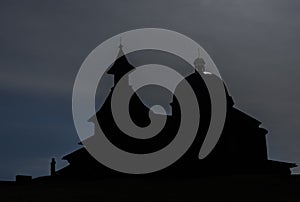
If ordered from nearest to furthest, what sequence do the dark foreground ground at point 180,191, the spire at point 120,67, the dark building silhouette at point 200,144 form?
the dark foreground ground at point 180,191 < the dark building silhouette at point 200,144 < the spire at point 120,67

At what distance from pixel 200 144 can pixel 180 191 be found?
48.3 ft

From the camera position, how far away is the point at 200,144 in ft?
115

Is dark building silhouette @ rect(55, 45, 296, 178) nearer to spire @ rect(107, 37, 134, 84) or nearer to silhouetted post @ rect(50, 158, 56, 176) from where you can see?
spire @ rect(107, 37, 134, 84)

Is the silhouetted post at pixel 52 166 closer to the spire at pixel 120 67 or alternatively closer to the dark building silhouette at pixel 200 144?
the dark building silhouette at pixel 200 144

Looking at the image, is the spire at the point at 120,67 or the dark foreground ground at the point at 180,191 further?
the spire at the point at 120,67

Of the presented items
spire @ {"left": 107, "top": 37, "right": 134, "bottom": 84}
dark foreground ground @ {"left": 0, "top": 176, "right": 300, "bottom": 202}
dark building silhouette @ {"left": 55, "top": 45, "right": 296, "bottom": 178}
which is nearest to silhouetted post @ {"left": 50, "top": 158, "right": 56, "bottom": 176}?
dark building silhouette @ {"left": 55, "top": 45, "right": 296, "bottom": 178}

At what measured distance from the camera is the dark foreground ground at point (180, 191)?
18.6 metres

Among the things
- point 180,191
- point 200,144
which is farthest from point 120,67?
point 180,191

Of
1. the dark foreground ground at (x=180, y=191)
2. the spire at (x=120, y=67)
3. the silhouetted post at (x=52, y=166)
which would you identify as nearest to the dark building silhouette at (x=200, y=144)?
the spire at (x=120, y=67)

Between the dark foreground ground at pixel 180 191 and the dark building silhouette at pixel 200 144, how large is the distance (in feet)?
34.2

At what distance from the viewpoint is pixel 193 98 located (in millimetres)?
35688

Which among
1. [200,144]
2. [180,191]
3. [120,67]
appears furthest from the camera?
[120,67]

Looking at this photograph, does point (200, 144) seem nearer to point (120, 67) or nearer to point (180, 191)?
point (120, 67)

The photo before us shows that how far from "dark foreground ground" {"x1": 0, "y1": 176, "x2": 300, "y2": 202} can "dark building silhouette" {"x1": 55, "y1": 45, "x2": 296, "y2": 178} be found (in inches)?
411
